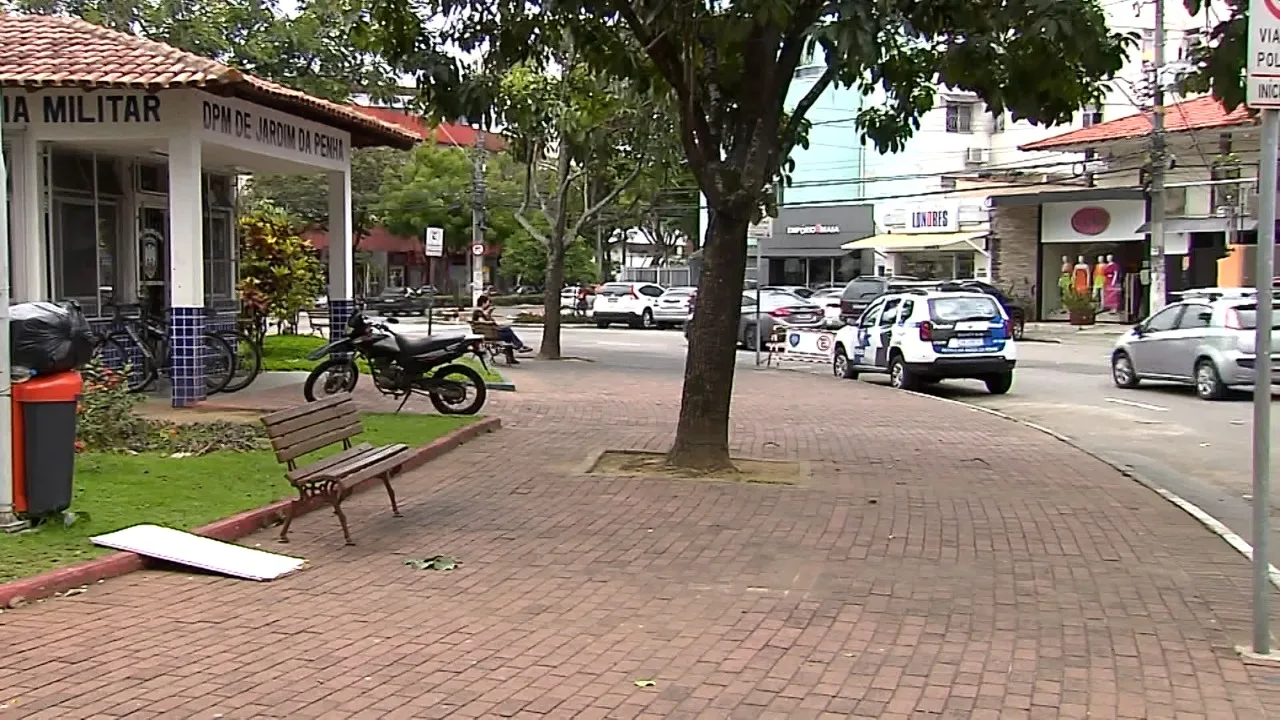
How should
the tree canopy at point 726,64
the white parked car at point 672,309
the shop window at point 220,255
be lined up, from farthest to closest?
the white parked car at point 672,309, the shop window at point 220,255, the tree canopy at point 726,64

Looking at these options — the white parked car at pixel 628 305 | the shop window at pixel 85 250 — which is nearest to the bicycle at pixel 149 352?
the shop window at pixel 85 250

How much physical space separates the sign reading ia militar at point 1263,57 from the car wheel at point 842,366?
17693 millimetres

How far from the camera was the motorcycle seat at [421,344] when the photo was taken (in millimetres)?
14125

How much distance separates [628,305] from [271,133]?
90.8ft

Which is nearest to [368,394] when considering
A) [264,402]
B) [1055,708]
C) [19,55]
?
[264,402]

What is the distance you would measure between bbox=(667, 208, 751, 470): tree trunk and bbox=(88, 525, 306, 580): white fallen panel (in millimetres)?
4320

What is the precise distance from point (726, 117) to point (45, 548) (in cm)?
703

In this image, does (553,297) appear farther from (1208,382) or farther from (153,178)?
(1208,382)

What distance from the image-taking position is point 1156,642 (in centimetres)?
634

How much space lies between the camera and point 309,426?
8695 mm

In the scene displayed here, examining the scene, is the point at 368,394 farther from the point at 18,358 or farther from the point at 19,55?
the point at 18,358

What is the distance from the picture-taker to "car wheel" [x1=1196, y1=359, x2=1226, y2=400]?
1862 cm

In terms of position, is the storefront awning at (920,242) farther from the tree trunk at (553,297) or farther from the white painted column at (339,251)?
the white painted column at (339,251)

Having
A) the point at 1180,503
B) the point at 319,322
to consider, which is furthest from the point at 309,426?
the point at 319,322
